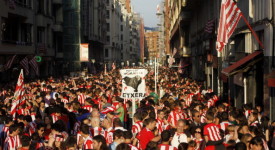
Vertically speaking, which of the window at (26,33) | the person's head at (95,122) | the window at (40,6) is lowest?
the person's head at (95,122)

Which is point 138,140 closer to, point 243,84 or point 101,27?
point 243,84

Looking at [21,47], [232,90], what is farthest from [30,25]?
[232,90]

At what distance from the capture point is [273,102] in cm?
1289

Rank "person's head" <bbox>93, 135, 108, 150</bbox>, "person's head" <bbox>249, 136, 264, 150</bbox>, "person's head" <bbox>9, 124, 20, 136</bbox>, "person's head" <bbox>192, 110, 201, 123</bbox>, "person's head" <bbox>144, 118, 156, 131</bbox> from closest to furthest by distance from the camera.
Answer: "person's head" <bbox>249, 136, 264, 150</bbox>
"person's head" <bbox>93, 135, 108, 150</bbox>
"person's head" <bbox>9, 124, 20, 136</bbox>
"person's head" <bbox>144, 118, 156, 131</bbox>
"person's head" <bbox>192, 110, 201, 123</bbox>

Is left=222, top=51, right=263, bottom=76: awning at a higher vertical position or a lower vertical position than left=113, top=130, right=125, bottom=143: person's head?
higher

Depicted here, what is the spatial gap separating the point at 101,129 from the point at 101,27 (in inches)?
3134

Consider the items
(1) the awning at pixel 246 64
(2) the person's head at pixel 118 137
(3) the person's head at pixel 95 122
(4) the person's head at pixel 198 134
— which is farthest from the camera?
(1) the awning at pixel 246 64

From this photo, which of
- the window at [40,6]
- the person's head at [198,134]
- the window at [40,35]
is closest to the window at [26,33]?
the window at [40,35]

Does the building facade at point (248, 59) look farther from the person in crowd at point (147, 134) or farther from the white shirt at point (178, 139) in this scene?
the person in crowd at point (147, 134)

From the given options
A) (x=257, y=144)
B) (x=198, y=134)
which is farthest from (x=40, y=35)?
(x=257, y=144)

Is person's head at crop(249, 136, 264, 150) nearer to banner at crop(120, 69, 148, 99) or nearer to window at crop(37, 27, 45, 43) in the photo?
banner at crop(120, 69, 148, 99)

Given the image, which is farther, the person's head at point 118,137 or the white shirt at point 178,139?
the white shirt at point 178,139

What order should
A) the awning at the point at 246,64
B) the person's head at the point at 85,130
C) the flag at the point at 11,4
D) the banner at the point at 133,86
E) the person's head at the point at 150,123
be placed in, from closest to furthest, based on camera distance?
the person's head at the point at 85,130, the person's head at the point at 150,123, the banner at the point at 133,86, the awning at the point at 246,64, the flag at the point at 11,4

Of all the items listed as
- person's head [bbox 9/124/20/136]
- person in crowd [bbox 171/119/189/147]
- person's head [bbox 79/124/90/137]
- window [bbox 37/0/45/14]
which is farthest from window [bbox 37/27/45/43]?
person in crowd [bbox 171/119/189/147]
